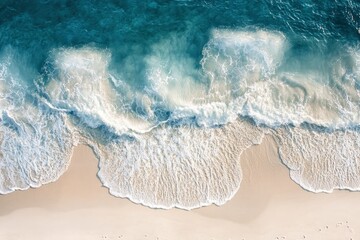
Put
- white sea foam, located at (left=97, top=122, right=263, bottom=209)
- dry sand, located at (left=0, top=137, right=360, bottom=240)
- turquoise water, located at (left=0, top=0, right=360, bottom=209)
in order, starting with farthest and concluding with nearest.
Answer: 1. turquoise water, located at (left=0, top=0, right=360, bottom=209)
2. white sea foam, located at (left=97, top=122, right=263, bottom=209)
3. dry sand, located at (left=0, top=137, right=360, bottom=240)

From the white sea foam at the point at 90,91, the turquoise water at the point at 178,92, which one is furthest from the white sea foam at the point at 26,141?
the white sea foam at the point at 90,91

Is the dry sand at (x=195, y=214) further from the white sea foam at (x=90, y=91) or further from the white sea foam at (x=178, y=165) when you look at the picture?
the white sea foam at (x=90, y=91)

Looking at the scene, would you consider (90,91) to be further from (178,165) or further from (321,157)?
(321,157)

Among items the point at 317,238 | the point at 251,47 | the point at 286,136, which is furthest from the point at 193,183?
the point at 251,47

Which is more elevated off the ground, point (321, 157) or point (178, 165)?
point (321, 157)

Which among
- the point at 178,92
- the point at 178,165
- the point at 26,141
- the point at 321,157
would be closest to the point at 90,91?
the point at 26,141

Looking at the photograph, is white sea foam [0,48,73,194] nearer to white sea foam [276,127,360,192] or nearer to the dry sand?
the dry sand

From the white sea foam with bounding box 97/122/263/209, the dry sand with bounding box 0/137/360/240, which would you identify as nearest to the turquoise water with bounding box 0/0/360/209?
the white sea foam with bounding box 97/122/263/209

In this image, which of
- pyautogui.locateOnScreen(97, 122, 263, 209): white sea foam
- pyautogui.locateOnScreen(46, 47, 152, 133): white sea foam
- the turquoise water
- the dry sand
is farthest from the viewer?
pyautogui.locateOnScreen(46, 47, 152, 133): white sea foam
